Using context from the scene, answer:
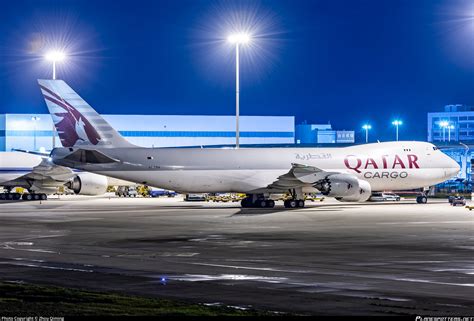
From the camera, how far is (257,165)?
56.6 metres

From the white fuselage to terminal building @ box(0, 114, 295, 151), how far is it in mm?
80447

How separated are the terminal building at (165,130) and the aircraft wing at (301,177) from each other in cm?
A: 8337

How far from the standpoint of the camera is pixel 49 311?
46.3 ft

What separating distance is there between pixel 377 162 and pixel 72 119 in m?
19.9

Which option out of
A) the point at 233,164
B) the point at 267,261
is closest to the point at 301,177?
the point at 233,164

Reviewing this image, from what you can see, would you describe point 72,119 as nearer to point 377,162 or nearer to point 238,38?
point 238,38

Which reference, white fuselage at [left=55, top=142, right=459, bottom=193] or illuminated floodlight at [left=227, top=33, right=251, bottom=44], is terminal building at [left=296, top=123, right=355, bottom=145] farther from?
white fuselage at [left=55, top=142, right=459, bottom=193]

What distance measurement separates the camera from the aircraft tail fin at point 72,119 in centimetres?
5394

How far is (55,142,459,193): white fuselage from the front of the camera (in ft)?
179

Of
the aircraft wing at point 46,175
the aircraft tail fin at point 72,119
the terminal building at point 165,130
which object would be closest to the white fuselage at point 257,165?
the aircraft tail fin at point 72,119

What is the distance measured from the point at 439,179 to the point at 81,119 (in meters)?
25.1

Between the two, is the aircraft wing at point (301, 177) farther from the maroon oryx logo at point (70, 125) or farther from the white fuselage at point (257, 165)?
the maroon oryx logo at point (70, 125)

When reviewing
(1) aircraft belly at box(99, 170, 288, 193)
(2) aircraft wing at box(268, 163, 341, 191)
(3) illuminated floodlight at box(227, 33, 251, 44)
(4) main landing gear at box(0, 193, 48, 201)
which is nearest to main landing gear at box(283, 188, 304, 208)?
(2) aircraft wing at box(268, 163, 341, 191)

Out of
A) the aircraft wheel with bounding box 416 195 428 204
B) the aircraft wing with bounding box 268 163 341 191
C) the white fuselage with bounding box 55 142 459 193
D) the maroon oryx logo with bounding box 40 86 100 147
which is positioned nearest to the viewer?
the aircraft wing with bounding box 268 163 341 191
